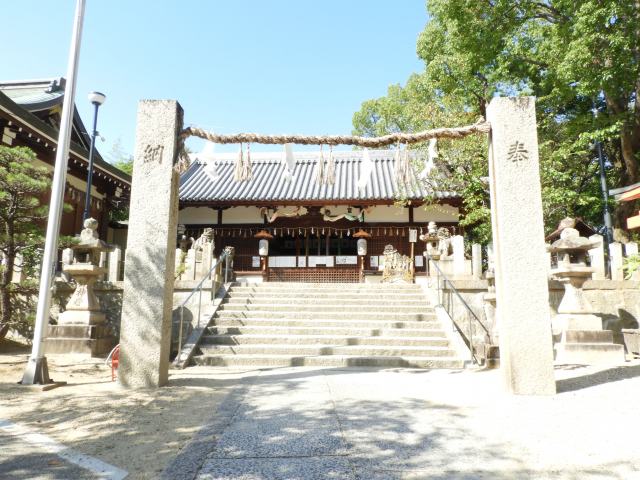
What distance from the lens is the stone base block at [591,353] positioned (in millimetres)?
7746

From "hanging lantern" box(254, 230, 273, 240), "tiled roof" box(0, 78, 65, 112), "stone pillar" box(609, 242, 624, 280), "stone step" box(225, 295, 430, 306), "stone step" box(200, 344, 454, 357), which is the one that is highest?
"tiled roof" box(0, 78, 65, 112)

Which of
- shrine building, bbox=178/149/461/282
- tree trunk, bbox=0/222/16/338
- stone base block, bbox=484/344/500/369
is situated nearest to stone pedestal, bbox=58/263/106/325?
tree trunk, bbox=0/222/16/338

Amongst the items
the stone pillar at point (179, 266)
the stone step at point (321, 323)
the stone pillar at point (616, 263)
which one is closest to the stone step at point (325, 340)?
the stone step at point (321, 323)

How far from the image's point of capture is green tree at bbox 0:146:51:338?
735cm

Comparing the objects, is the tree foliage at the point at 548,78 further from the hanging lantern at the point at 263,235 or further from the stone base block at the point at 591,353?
the hanging lantern at the point at 263,235

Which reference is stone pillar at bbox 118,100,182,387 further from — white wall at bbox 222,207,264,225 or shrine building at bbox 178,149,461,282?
white wall at bbox 222,207,264,225

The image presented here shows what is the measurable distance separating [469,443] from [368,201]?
13.0 m

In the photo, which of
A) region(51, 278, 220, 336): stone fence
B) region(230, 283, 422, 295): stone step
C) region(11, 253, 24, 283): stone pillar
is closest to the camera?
region(11, 253, 24, 283): stone pillar

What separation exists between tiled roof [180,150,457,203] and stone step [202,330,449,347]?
756 cm

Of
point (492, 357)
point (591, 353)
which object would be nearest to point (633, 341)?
point (591, 353)

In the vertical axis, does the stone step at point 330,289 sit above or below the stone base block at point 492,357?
above

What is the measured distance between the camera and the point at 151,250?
5398 millimetres

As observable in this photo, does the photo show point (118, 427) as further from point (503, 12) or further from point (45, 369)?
point (503, 12)

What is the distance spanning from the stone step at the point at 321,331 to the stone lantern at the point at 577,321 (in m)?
2.65
